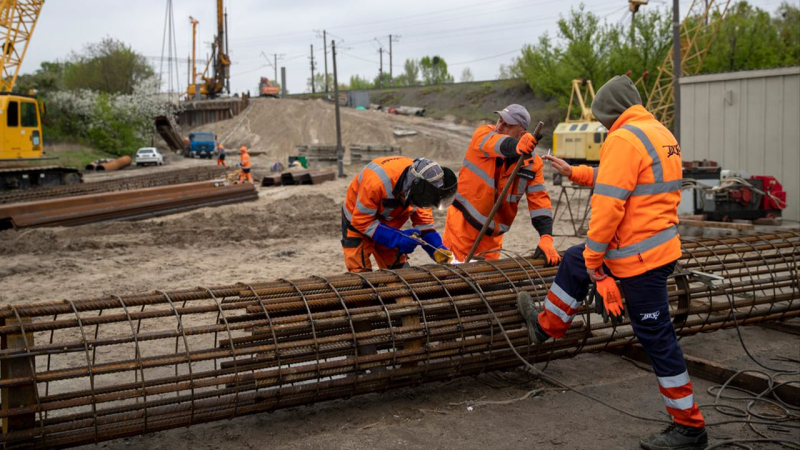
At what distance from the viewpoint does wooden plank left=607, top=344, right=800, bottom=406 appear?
15.1 feet

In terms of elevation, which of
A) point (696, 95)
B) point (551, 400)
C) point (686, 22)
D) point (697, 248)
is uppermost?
point (686, 22)

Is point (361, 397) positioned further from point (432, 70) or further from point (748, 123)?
point (432, 70)

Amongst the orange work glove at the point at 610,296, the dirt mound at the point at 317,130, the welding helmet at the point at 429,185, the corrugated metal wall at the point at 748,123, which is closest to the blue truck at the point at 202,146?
the dirt mound at the point at 317,130

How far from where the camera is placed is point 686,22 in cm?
3195

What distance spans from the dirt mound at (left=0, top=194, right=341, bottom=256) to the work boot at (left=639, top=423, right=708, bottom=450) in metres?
9.94

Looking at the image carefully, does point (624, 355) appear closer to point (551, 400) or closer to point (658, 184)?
point (551, 400)

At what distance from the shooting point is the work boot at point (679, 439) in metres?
3.74

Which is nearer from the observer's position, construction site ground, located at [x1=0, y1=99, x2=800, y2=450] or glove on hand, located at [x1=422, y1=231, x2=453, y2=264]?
construction site ground, located at [x1=0, y1=99, x2=800, y2=450]

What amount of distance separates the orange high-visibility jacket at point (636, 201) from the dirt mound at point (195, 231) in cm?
978

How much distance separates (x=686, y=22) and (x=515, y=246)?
25.3m

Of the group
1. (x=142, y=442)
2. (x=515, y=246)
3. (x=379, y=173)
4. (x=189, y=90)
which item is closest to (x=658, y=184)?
(x=379, y=173)

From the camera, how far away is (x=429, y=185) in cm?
495

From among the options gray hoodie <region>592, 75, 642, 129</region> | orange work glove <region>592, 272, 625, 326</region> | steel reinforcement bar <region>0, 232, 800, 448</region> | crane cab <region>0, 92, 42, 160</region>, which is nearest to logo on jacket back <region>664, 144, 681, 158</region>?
gray hoodie <region>592, 75, 642, 129</region>

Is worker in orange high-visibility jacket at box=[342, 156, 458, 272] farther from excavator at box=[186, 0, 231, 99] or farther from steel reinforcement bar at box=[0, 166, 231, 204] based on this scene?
excavator at box=[186, 0, 231, 99]
